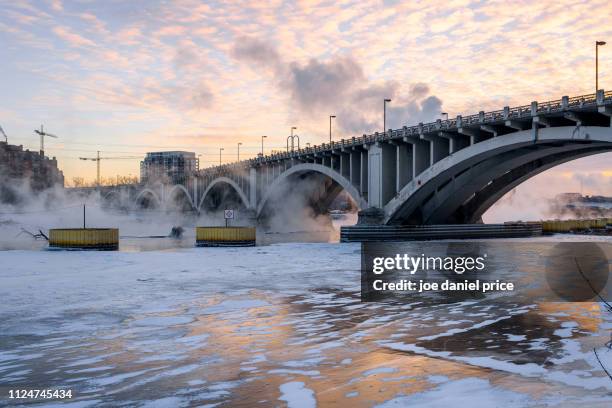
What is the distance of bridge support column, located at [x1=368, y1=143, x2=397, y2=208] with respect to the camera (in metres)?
49.4

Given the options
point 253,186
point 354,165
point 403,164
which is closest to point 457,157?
point 403,164

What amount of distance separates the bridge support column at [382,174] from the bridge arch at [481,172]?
1.31 m

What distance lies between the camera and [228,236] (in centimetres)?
3994

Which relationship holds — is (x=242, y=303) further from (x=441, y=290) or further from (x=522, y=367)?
(x=522, y=367)

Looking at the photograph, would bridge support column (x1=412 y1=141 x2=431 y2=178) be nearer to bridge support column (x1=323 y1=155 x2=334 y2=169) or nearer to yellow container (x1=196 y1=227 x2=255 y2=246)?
yellow container (x1=196 y1=227 x2=255 y2=246)

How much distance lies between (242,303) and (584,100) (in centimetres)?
2557

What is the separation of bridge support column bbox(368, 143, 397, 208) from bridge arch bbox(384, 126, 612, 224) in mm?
1307

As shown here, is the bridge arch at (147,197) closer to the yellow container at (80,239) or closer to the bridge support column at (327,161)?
the bridge support column at (327,161)

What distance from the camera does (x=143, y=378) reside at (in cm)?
863

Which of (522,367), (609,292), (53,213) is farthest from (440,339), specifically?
(53,213)

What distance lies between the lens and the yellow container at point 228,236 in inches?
1571

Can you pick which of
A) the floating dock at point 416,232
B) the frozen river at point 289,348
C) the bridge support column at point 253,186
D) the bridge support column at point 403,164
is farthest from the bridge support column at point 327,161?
the frozen river at point 289,348

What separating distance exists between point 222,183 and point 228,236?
61.2m

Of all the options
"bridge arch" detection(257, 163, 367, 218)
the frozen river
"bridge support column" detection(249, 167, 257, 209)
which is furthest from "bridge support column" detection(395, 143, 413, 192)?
"bridge support column" detection(249, 167, 257, 209)
